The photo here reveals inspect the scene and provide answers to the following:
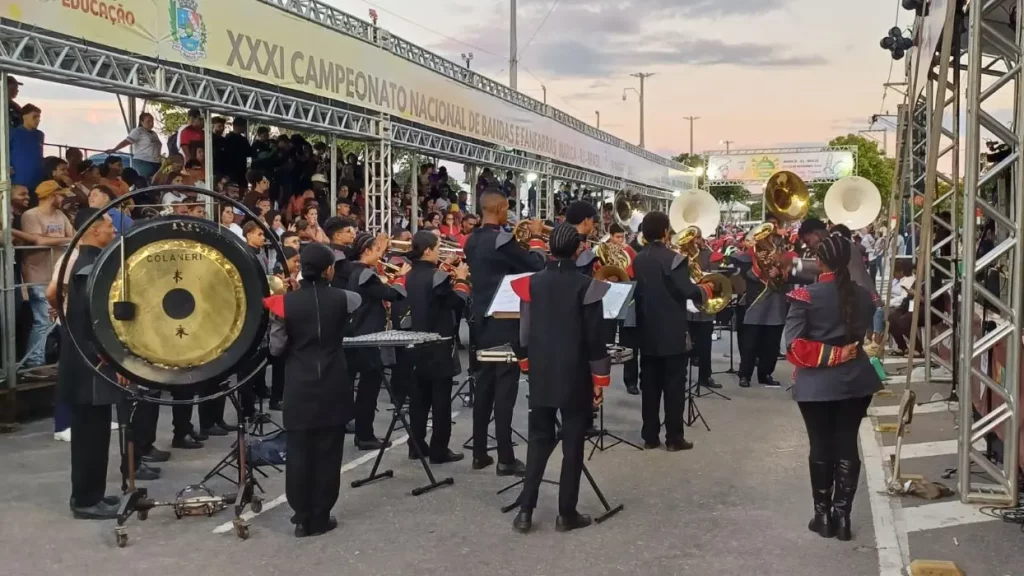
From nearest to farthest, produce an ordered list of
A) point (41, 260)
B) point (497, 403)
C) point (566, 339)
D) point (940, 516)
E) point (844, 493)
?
point (844, 493) → point (566, 339) → point (940, 516) → point (497, 403) → point (41, 260)

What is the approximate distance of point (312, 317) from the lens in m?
5.52

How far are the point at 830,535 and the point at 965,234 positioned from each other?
2.27 metres

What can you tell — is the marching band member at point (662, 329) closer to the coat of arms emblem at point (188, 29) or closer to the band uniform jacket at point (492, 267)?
the band uniform jacket at point (492, 267)

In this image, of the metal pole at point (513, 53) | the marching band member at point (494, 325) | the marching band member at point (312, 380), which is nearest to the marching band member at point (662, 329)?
the marching band member at point (494, 325)

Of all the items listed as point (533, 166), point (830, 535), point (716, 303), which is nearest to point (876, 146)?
point (533, 166)

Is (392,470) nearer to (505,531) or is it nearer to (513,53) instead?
(505,531)

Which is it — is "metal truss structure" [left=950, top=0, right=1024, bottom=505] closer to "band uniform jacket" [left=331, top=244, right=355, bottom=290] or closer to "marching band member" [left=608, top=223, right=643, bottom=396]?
"marching band member" [left=608, top=223, right=643, bottom=396]

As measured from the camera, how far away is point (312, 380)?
555cm

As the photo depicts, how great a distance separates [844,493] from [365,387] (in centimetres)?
423

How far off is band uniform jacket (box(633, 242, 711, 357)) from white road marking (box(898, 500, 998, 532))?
2425 mm

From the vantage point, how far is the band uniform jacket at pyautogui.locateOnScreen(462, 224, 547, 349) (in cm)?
712

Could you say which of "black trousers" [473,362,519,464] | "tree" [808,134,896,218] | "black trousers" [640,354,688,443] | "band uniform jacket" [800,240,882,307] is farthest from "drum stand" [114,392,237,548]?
"tree" [808,134,896,218]

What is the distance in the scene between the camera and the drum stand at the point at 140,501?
5.57m

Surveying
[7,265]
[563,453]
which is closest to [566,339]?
[563,453]
